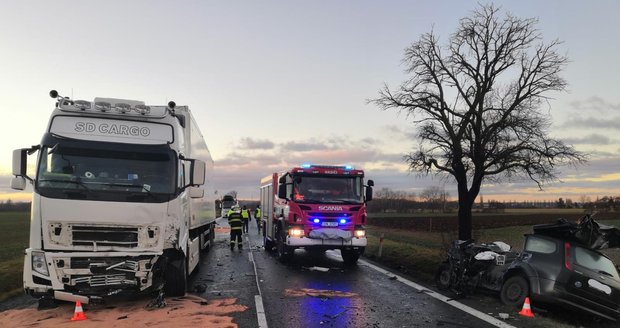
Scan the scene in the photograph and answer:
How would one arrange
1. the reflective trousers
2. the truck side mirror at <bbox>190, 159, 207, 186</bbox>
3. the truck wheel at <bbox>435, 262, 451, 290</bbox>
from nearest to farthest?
the truck side mirror at <bbox>190, 159, 207, 186</bbox>, the truck wheel at <bbox>435, 262, 451, 290</bbox>, the reflective trousers

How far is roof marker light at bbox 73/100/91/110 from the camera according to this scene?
812cm

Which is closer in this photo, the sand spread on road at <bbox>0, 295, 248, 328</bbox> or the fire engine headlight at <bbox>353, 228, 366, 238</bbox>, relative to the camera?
the sand spread on road at <bbox>0, 295, 248, 328</bbox>

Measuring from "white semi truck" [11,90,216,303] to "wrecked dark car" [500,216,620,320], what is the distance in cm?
602

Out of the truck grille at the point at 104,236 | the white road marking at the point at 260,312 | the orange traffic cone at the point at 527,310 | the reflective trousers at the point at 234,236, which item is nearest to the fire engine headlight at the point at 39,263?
the truck grille at the point at 104,236

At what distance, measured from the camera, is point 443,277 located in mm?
10680

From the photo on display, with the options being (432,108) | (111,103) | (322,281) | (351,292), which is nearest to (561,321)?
(351,292)

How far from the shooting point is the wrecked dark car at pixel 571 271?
7.74 meters

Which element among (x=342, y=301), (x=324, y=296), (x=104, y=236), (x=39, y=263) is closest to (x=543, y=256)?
(x=342, y=301)

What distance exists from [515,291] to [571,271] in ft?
3.73

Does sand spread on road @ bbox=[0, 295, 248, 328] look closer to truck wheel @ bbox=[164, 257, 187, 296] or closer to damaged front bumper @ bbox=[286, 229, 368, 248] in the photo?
truck wheel @ bbox=[164, 257, 187, 296]

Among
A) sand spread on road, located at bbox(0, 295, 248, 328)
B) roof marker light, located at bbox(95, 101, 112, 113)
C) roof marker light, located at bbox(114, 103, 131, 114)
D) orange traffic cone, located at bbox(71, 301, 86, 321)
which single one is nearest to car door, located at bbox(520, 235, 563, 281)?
sand spread on road, located at bbox(0, 295, 248, 328)

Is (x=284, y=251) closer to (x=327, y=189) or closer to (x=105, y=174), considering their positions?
(x=327, y=189)

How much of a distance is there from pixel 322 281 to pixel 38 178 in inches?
254

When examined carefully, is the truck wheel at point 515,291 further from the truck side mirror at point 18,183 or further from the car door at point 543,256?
the truck side mirror at point 18,183
